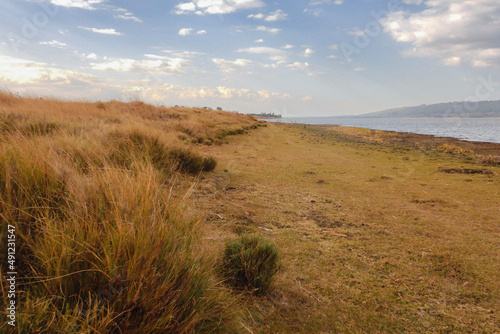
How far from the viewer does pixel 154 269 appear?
1341 millimetres

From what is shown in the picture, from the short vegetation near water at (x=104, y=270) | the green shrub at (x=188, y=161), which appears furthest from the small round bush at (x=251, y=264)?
the green shrub at (x=188, y=161)

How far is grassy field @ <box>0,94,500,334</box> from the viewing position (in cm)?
131

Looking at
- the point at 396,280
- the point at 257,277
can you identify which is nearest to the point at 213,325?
the point at 257,277

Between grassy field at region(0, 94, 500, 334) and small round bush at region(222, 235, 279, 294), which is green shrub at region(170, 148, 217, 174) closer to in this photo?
grassy field at region(0, 94, 500, 334)

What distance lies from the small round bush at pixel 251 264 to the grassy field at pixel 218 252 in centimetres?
10

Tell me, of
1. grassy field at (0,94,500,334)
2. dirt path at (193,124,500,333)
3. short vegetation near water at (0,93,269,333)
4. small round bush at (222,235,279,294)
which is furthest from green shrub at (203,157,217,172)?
short vegetation near water at (0,93,269,333)

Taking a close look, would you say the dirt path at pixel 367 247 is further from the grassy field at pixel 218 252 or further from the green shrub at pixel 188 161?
the green shrub at pixel 188 161

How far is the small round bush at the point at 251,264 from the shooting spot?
2219 mm

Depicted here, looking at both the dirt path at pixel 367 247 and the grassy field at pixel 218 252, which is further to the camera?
the dirt path at pixel 367 247

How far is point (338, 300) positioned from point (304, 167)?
6.20 meters

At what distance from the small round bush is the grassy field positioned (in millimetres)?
99

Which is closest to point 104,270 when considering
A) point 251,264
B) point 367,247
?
point 251,264

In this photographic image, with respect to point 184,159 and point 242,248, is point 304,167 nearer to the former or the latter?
point 184,159

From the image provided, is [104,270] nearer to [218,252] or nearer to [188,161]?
[218,252]
